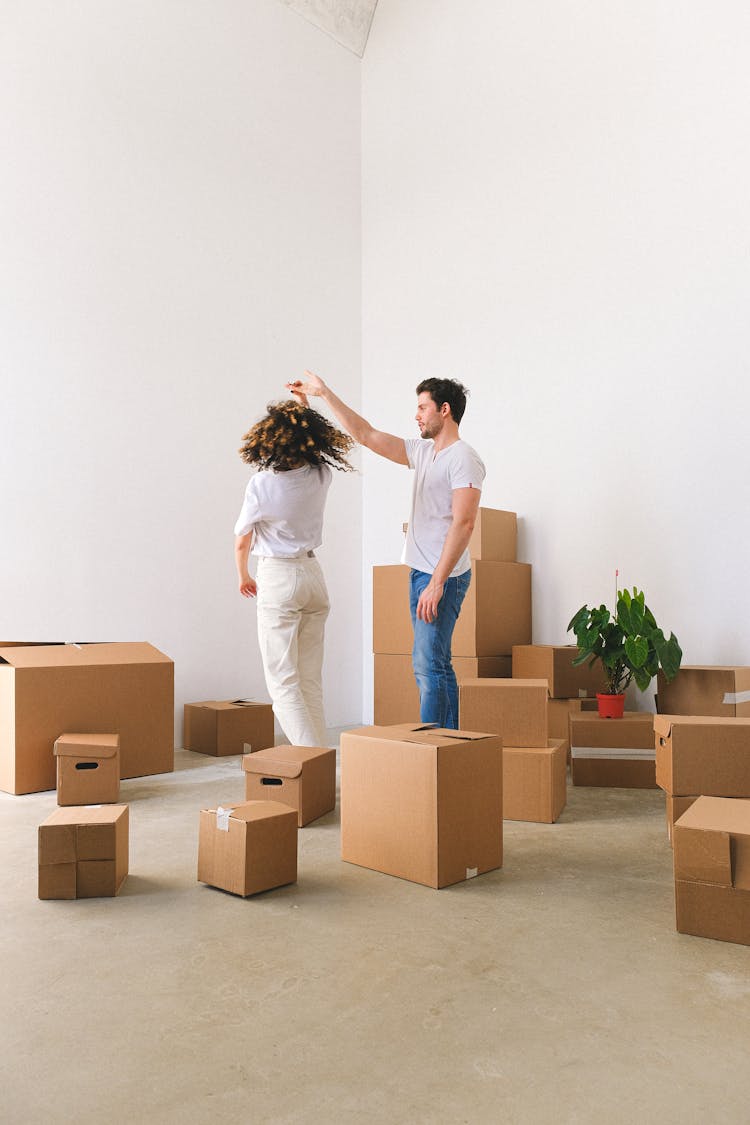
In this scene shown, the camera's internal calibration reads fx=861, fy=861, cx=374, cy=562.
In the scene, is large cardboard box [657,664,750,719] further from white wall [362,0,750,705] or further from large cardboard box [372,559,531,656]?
large cardboard box [372,559,531,656]

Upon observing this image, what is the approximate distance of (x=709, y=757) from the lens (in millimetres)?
2141

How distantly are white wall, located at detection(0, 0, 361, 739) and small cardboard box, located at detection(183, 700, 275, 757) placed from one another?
0.26 metres

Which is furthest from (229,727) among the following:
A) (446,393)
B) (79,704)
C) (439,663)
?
(446,393)

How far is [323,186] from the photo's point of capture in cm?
495

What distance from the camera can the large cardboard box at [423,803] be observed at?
6.17 ft

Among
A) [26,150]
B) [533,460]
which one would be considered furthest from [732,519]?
[26,150]

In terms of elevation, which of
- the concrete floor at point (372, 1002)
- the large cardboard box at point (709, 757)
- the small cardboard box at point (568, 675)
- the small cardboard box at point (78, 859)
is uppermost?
the small cardboard box at point (568, 675)

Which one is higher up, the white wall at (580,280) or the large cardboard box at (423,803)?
the white wall at (580,280)

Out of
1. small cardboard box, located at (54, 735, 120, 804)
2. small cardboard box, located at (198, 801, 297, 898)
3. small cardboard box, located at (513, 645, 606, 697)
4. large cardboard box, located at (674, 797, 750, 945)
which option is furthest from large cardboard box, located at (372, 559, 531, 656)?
large cardboard box, located at (674, 797, 750, 945)

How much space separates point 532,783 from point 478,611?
4.43ft

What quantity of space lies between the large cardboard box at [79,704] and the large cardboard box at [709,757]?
1921 millimetres

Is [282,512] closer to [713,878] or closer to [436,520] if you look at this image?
[436,520]

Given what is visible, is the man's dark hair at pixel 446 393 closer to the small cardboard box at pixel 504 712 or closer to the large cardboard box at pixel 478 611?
the small cardboard box at pixel 504 712

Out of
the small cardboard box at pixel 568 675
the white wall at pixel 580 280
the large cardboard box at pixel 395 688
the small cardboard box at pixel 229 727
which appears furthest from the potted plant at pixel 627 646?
the small cardboard box at pixel 229 727
